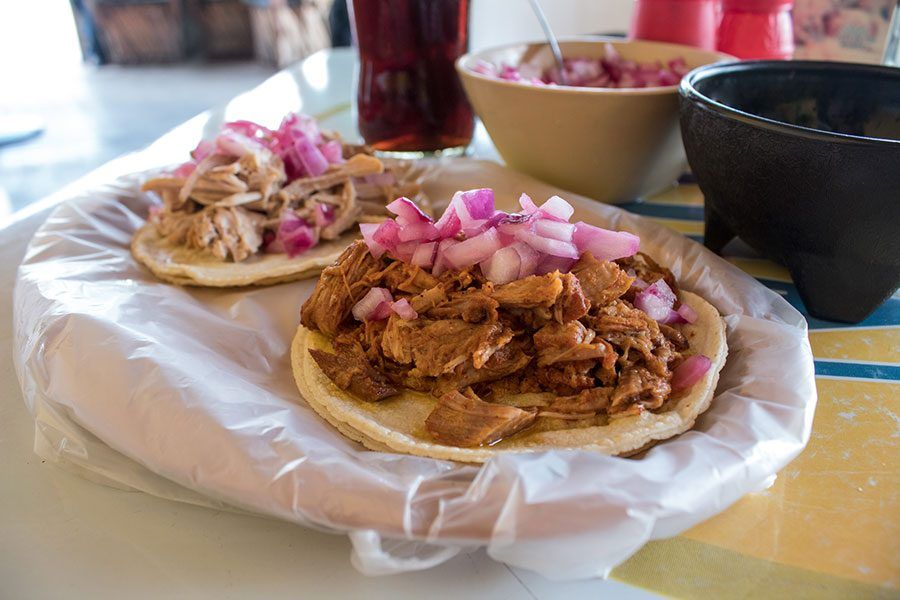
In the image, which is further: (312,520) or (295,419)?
(295,419)

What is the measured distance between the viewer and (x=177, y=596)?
1.19 meters

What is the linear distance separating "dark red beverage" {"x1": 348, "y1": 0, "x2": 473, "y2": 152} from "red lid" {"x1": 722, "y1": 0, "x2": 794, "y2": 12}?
1.03 m

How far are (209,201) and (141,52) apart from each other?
8.45 metres

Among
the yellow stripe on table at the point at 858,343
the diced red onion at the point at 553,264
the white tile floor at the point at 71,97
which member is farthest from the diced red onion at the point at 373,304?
the white tile floor at the point at 71,97

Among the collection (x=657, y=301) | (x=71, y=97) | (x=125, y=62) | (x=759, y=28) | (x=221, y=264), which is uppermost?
(x=759, y=28)

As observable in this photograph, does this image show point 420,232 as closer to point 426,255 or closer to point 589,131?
point 426,255

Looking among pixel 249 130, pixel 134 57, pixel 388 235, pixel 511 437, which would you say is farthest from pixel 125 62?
pixel 511 437

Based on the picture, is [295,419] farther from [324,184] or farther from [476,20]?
[476,20]

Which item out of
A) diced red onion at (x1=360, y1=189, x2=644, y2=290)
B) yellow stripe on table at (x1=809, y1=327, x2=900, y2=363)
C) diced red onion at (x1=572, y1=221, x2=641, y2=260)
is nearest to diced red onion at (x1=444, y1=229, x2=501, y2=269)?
diced red onion at (x1=360, y1=189, x2=644, y2=290)

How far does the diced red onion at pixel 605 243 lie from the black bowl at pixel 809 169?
1.16 ft

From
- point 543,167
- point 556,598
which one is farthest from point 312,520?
point 543,167

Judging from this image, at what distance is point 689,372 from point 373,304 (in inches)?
28.4

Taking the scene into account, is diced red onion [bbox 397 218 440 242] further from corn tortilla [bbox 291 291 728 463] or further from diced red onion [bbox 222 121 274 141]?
diced red onion [bbox 222 121 274 141]

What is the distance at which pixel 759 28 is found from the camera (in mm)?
2711
